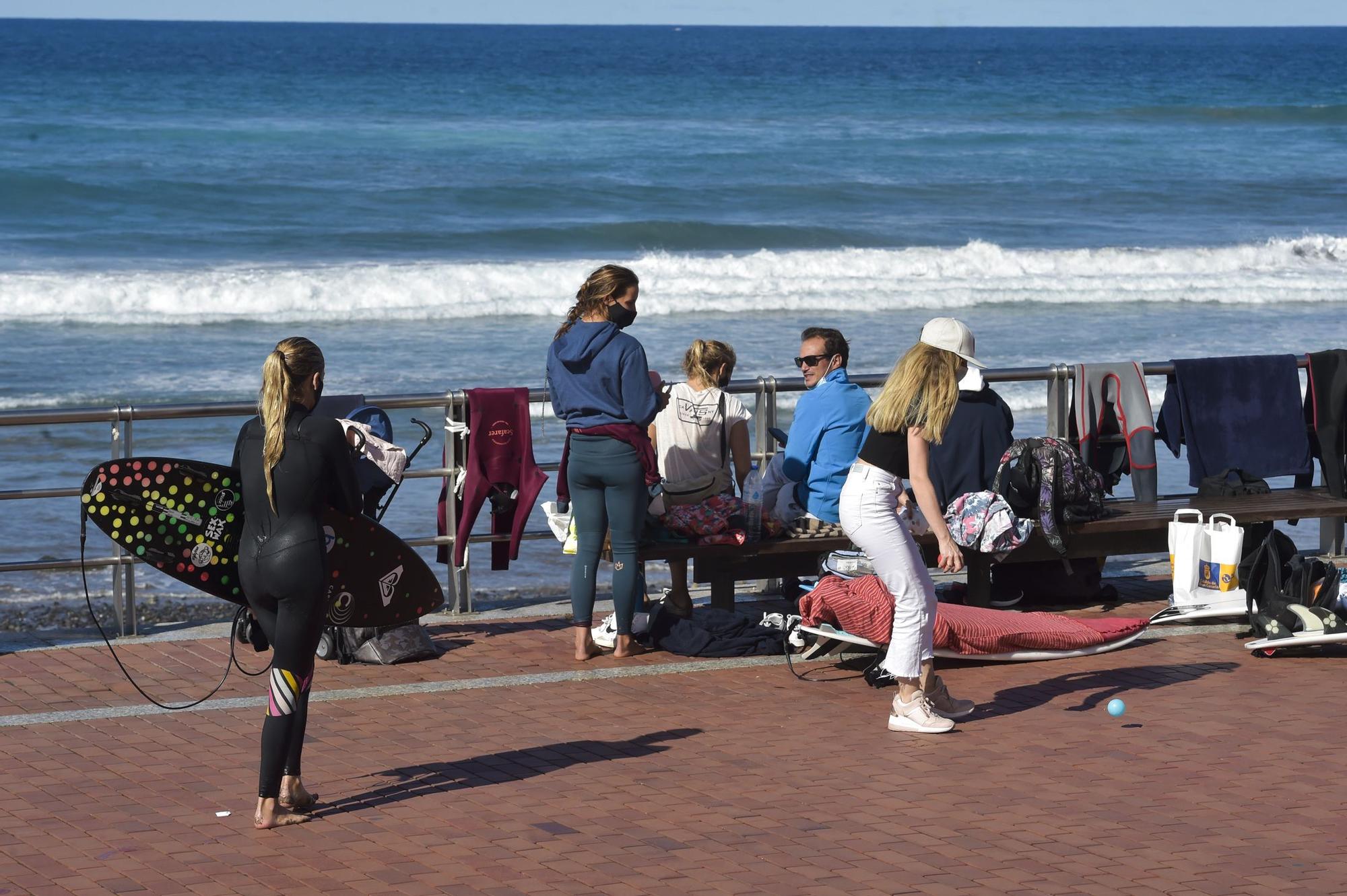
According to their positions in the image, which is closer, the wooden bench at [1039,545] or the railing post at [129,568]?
the railing post at [129,568]

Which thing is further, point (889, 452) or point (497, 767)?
point (889, 452)

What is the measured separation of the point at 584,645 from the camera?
7.52 metres

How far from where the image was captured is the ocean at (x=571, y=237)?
18.7m

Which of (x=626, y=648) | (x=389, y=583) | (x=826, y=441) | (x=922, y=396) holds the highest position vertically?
(x=922, y=396)

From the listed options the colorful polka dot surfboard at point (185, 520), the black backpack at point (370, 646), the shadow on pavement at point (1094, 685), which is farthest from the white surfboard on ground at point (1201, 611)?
the colorful polka dot surfboard at point (185, 520)

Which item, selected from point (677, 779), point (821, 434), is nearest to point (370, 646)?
point (677, 779)

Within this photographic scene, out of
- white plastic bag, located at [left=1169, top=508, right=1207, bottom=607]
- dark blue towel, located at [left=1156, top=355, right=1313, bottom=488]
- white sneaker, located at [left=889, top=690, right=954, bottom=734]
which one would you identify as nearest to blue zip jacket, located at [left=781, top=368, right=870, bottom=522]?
white sneaker, located at [left=889, top=690, right=954, bottom=734]

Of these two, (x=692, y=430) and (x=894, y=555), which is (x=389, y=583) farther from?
(x=692, y=430)

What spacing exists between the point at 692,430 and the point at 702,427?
0.05m

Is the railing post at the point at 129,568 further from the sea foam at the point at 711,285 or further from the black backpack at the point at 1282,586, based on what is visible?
the sea foam at the point at 711,285

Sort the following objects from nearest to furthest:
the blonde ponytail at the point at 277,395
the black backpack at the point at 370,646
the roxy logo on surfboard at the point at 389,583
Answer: the blonde ponytail at the point at 277,395 < the roxy logo on surfboard at the point at 389,583 < the black backpack at the point at 370,646

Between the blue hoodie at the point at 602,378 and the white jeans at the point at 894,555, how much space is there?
115 cm

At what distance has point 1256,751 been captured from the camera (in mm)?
6133

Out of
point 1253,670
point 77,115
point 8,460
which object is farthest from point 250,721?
point 77,115
